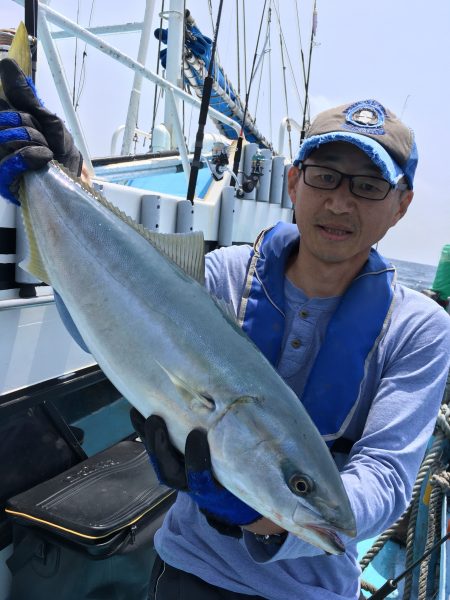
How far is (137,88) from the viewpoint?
22.8ft

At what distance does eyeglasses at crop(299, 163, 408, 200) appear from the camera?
158 cm

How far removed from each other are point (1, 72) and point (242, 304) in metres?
1.18

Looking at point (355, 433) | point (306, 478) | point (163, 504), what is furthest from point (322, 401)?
point (163, 504)

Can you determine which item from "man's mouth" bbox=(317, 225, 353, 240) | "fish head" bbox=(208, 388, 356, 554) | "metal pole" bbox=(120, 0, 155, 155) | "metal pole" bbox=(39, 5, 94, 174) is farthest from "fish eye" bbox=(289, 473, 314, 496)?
"metal pole" bbox=(120, 0, 155, 155)

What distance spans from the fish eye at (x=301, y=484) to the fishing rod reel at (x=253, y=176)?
19.6 feet

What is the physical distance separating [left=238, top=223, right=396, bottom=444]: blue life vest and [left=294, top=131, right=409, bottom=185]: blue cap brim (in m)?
0.36

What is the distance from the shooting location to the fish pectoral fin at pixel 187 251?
1566 mm

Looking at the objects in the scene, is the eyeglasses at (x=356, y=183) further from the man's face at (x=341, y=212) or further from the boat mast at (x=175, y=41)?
the boat mast at (x=175, y=41)

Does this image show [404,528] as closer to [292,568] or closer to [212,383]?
[292,568]

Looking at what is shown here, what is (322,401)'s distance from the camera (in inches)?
62.9

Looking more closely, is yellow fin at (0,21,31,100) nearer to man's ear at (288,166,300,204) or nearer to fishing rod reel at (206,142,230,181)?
man's ear at (288,166,300,204)

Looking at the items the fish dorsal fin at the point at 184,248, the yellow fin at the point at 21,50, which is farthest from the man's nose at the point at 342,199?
the yellow fin at the point at 21,50

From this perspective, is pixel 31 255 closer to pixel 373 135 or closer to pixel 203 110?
pixel 373 135

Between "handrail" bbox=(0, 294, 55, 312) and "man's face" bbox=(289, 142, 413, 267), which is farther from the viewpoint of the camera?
"handrail" bbox=(0, 294, 55, 312)
